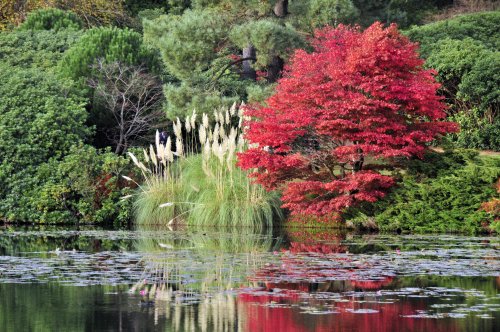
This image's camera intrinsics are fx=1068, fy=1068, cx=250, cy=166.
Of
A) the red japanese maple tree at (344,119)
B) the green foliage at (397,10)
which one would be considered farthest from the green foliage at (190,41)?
the green foliage at (397,10)

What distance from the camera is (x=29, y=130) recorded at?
26125 mm

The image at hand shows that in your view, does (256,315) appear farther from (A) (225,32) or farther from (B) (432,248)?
(A) (225,32)

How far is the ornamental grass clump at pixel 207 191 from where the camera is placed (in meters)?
22.7

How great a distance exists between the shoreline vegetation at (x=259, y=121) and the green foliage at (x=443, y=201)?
29 mm

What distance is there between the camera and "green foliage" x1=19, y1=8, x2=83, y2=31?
34.5m

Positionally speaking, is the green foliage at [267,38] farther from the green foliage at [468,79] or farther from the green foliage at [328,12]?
the green foliage at [468,79]

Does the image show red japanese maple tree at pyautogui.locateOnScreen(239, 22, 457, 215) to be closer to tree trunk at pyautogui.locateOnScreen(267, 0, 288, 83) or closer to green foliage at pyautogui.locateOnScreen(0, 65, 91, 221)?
tree trunk at pyautogui.locateOnScreen(267, 0, 288, 83)

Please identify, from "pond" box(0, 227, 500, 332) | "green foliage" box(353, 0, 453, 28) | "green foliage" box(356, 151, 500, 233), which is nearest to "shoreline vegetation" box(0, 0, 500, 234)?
"green foliage" box(356, 151, 500, 233)

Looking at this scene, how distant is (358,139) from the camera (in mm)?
21656

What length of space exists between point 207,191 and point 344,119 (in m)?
3.61

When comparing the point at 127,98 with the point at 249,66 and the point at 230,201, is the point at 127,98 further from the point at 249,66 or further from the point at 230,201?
the point at 230,201

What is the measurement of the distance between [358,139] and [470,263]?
6.74 metres

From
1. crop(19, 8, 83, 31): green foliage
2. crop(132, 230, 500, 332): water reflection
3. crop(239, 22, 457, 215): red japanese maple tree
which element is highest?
crop(19, 8, 83, 31): green foliage

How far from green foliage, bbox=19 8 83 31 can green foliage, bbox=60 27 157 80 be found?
4.56 m
